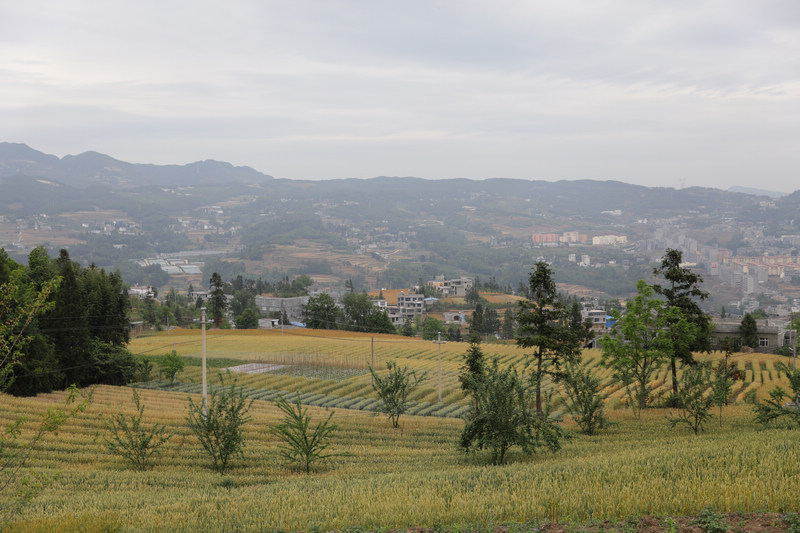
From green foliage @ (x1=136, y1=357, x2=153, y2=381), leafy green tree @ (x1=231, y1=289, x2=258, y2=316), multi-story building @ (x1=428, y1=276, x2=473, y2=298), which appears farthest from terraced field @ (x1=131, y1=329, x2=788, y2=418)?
multi-story building @ (x1=428, y1=276, x2=473, y2=298)

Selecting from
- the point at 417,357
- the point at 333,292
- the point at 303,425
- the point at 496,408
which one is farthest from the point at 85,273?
the point at 333,292

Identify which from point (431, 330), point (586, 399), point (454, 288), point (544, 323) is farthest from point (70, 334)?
point (454, 288)

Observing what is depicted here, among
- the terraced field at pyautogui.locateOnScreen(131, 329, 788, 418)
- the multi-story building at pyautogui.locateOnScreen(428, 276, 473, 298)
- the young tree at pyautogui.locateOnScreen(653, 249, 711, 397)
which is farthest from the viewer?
the multi-story building at pyautogui.locateOnScreen(428, 276, 473, 298)

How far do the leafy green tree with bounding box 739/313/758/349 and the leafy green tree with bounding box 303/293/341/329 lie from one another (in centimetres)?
5790

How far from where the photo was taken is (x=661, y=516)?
315 inches

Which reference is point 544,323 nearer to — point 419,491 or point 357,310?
point 419,491

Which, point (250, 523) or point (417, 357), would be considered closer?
point (250, 523)

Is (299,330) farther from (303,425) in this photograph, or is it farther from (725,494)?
(725,494)

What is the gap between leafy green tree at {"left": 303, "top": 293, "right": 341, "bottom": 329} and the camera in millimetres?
96438

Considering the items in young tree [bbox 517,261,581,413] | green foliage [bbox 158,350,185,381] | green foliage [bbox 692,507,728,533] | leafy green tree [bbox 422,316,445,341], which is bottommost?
leafy green tree [bbox 422,316,445,341]

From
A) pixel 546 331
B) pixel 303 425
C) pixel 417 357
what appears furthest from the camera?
pixel 417 357

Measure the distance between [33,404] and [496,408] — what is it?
2459 centimetres

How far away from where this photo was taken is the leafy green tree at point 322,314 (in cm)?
9644

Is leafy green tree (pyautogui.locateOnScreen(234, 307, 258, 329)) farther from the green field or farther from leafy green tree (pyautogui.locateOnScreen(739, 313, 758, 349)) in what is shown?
the green field
